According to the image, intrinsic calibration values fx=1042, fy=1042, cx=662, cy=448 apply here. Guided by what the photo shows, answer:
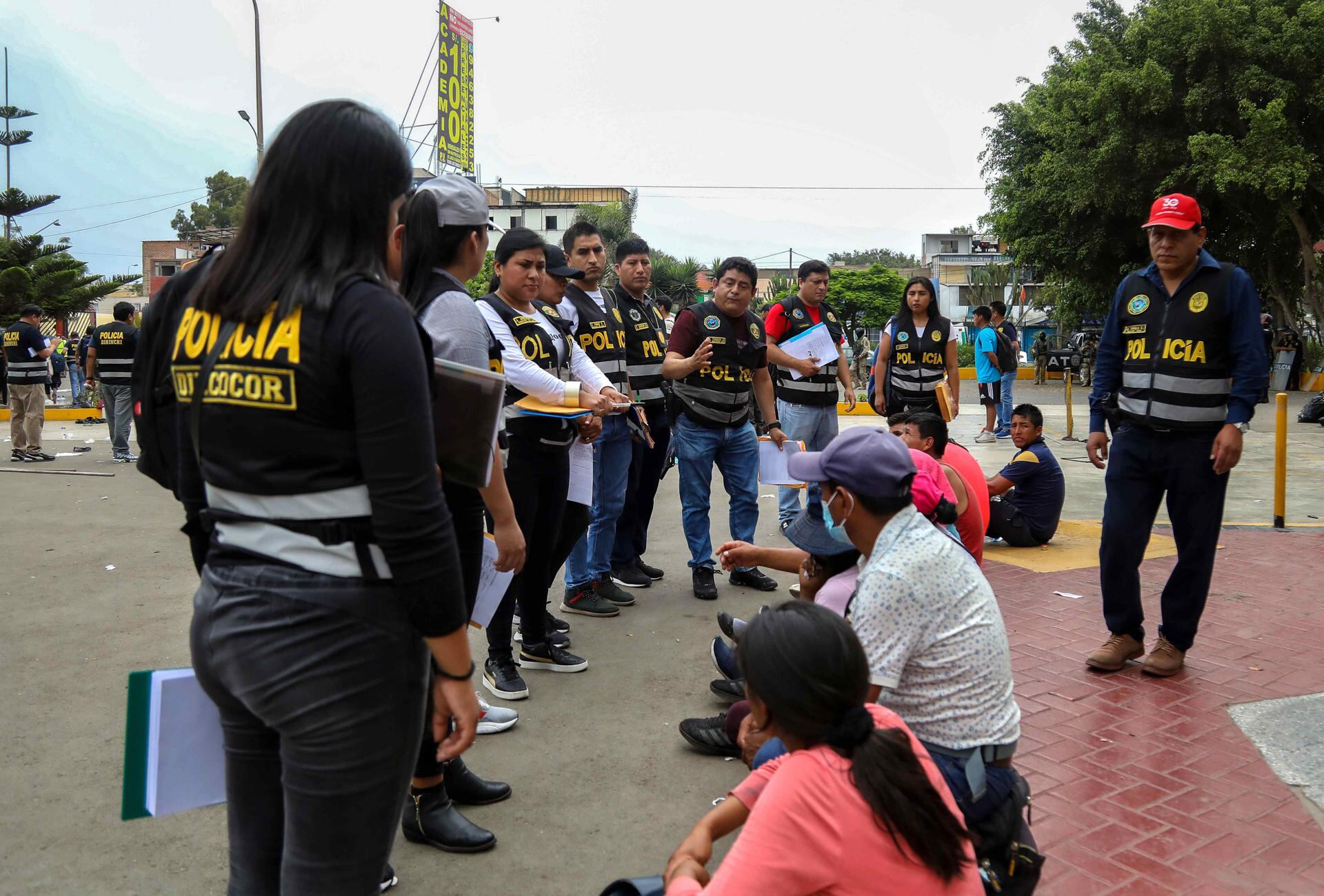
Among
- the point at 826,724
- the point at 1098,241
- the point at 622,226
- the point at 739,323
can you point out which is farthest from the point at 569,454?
the point at 622,226

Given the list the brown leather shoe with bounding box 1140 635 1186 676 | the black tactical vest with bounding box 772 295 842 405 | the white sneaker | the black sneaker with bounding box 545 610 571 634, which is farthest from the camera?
the black tactical vest with bounding box 772 295 842 405

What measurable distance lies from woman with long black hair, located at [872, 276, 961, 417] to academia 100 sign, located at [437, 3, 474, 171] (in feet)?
109

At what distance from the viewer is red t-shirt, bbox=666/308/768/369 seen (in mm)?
6277

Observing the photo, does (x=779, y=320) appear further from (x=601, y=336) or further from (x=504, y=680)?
(x=504, y=680)

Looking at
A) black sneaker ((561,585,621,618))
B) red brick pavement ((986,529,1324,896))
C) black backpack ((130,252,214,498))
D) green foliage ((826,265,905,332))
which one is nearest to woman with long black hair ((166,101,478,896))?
black backpack ((130,252,214,498))

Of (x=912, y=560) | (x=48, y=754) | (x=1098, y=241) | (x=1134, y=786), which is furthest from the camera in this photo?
(x=1098, y=241)

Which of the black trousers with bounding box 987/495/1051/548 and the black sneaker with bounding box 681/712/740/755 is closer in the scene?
the black sneaker with bounding box 681/712/740/755

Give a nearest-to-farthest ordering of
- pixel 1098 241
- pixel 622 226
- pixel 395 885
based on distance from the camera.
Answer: pixel 395 885, pixel 1098 241, pixel 622 226

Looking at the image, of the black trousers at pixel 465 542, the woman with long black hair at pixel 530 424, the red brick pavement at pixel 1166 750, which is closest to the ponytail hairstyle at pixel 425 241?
the black trousers at pixel 465 542

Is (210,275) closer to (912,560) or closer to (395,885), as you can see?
(912,560)

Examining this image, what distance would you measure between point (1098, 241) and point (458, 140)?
24.3 m

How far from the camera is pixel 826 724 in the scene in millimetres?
1991

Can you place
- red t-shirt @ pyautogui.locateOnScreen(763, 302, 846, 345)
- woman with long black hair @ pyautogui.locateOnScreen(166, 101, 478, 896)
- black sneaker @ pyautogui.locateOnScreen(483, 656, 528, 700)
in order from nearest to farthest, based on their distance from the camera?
woman with long black hair @ pyautogui.locateOnScreen(166, 101, 478, 896), black sneaker @ pyautogui.locateOnScreen(483, 656, 528, 700), red t-shirt @ pyautogui.locateOnScreen(763, 302, 846, 345)

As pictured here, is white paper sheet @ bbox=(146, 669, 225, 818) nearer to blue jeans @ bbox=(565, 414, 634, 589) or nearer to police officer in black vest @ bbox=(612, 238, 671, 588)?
blue jeans @ bbox=(565, 414, 634, 589)
